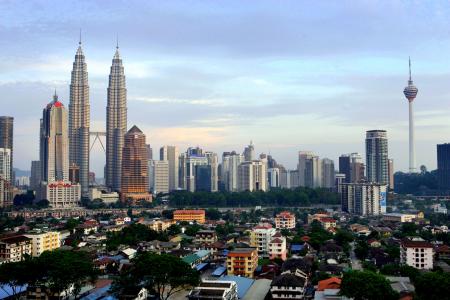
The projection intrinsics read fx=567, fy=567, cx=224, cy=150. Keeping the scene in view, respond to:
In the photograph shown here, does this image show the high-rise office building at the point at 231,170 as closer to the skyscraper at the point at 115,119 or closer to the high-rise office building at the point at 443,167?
the skyscraper at the point at 115,119

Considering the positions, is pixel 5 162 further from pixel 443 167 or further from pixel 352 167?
pixel 443 167

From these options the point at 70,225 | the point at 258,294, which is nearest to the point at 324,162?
the point at 70,225

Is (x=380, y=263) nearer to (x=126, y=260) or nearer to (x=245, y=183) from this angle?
(x=126, y=260)

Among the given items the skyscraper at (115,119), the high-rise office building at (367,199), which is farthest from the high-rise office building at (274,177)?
the high-rise office building at (367,199)

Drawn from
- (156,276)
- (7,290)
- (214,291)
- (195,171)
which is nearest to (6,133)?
(195,171)

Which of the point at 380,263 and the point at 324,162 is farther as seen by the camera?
the point at 324,162

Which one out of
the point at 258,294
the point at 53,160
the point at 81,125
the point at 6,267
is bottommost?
the point at 258,294
